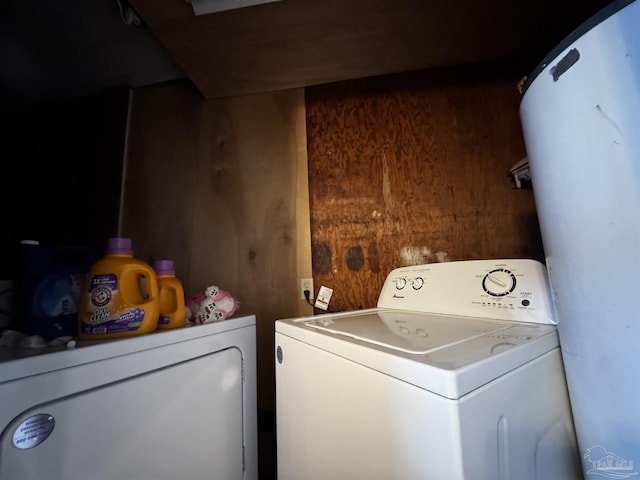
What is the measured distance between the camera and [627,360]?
536 mm

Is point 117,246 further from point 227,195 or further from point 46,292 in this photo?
point 227,195

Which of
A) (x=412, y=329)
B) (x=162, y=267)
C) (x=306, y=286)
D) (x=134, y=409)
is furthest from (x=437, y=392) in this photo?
(x=306, y=286)

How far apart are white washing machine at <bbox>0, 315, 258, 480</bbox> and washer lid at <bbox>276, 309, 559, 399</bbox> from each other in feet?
1.01

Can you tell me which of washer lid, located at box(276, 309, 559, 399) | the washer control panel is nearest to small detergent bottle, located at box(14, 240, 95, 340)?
washer lid, located at box(276, 309, 559, 399)

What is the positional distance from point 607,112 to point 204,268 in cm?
179

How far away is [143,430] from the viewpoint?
727 millimetres

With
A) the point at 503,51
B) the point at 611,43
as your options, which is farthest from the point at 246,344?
the point at 503,51

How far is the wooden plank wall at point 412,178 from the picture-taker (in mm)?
1459

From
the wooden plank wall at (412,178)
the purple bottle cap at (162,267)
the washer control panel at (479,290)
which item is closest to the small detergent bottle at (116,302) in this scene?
the purple bottle cap at (162,267)

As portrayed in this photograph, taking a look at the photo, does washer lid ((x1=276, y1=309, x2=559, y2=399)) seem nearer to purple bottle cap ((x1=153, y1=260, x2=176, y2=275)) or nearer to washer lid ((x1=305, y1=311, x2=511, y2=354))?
washer lid ((x1=305, y1=311, x2=511, y2=354))

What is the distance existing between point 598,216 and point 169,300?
1.28 metres

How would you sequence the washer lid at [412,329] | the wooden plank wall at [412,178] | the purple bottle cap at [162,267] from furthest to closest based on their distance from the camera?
the wooden plank wall at [412,178]
the purple bottle cap at [162,267]
the washer lid at [412,329]

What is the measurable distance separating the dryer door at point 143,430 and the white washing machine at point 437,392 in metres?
0.21

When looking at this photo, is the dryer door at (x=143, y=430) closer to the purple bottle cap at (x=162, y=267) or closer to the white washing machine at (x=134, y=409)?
the white washing machine at (x=134, y=409)
